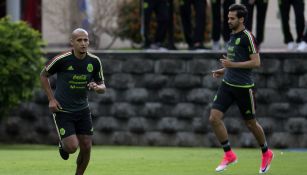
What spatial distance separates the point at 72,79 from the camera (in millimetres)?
12352

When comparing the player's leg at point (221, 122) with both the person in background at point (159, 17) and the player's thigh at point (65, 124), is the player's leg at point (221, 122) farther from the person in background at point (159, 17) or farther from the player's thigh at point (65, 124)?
the person in background at point (159, 17)

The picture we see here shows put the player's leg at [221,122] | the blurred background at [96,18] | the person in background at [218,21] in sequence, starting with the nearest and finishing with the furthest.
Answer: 1. the player's leg at [221,122]
2. the person in background at [218,21]
3. the blurred background at [96,18]

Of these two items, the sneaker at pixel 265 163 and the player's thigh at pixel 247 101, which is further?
the player's thigh at pixel 247 101

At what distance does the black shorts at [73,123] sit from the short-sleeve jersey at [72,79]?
0.07 metres

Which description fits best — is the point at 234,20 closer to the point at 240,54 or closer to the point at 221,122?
the point at 240,54

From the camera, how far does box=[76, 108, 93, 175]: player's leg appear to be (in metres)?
12.3

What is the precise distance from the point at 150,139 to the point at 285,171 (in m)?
6.61

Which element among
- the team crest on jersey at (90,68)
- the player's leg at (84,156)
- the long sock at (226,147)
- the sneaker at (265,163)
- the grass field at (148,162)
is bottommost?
the grass field at (148,162)

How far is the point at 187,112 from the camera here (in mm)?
19984

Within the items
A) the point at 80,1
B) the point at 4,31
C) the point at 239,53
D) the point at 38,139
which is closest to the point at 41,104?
the point at 38,139

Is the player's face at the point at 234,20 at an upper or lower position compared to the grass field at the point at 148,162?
upper

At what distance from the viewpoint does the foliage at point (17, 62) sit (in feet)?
63.6

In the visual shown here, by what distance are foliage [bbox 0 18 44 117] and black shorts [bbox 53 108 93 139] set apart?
6.99 m

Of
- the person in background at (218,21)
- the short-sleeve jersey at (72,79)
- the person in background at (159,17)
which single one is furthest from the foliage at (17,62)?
the short-sleeve jersey at (72,79)
